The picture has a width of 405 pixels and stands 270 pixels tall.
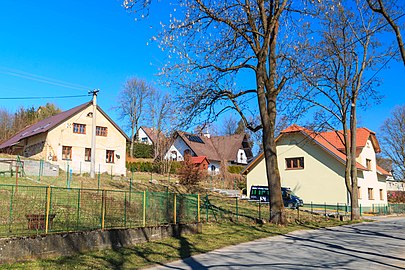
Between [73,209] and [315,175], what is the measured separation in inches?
1161

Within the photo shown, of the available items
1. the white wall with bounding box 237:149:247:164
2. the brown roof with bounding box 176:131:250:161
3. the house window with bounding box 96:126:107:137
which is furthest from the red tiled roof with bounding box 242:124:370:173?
the white wall with bounding box 237:149:247:164

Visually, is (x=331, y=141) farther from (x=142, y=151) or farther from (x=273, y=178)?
(x=142, y=151)

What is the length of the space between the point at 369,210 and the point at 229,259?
31.1 meters

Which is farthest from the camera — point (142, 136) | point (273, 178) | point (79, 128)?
point (142, 136)

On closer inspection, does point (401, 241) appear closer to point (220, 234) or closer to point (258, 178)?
point (220, 234)

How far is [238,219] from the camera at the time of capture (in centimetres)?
2052

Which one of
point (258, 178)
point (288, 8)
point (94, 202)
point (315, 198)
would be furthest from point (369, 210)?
point (94, 202)

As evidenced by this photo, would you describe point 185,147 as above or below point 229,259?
above

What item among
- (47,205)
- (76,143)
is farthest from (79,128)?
(47,205)

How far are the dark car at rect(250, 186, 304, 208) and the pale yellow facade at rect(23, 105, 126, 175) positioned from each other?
15.3 m

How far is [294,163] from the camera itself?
3969cm

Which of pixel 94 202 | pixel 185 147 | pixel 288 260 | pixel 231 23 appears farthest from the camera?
pixel 185 147

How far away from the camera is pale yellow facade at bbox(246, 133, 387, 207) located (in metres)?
36.4

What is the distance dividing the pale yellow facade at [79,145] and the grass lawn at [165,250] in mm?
24948
